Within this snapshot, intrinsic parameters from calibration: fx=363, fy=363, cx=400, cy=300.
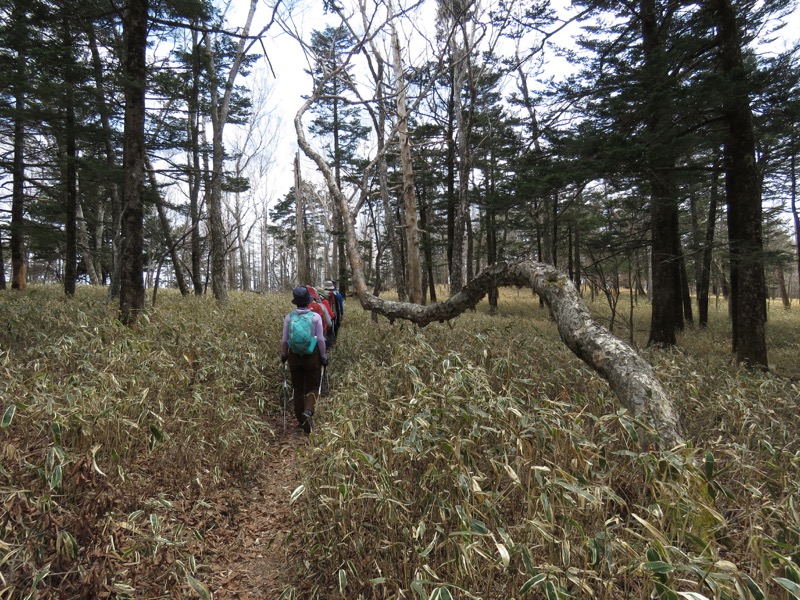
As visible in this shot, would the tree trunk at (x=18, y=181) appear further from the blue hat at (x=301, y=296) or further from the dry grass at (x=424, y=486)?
the blue hat at (x=301, y=296)

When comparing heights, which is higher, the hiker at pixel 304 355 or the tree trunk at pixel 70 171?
the tree trunk at pixel 70 171

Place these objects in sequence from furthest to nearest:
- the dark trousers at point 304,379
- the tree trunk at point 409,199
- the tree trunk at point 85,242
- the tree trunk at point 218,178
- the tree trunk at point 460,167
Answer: the tree trunk at point 85,242, the tree trunk at point 218,178, the tree trunk at point 460,167, the tree trunk at point 409,199, the dark trousers at point 304,379

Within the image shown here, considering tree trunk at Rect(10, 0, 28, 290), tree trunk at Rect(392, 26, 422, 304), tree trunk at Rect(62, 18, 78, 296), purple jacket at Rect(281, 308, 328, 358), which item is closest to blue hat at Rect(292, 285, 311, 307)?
purple jacket at Rect(281, 308, 328, 358)

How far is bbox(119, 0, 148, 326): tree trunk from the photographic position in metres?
6.07

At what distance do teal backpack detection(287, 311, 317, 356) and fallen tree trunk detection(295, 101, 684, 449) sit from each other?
2227 mm

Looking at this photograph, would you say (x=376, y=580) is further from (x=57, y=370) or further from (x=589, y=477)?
(x=57, y=370)

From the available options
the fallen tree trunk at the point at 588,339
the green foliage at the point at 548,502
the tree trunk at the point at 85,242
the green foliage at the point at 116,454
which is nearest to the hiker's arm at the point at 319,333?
the green foliage at the point at 116,454

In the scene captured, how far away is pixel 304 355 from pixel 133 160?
461 centimetres

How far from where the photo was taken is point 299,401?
5.11 m

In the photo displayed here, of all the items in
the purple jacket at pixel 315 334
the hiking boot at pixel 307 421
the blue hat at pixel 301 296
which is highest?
the blue hat at pixel 301 296

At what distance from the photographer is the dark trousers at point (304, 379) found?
5.05 meters

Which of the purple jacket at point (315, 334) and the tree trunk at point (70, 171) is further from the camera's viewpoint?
the tree trunk at point (70, 171)

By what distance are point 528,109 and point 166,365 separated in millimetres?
16653

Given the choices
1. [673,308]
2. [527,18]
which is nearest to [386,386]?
[527,18]
